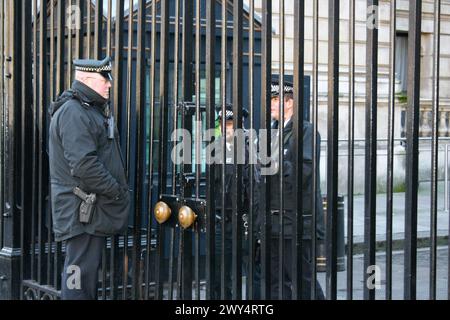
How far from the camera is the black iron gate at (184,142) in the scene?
3387 millimetres

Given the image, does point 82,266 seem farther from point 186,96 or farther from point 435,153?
point 435,153

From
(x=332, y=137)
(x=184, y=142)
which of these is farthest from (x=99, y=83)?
(x=332, y=137)

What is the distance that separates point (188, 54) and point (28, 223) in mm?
2068

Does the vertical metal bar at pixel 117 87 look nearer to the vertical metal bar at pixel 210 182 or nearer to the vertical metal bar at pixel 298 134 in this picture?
the vertical metal bar at pixel 210 182

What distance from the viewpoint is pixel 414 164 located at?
3250 millimetres

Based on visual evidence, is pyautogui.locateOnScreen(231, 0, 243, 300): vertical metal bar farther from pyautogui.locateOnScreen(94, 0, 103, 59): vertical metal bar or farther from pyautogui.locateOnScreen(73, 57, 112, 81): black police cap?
pyautogui.locateOnScreen(94, 0, 103, 59): vertical metal bar

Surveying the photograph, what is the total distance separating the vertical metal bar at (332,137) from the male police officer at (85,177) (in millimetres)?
1552

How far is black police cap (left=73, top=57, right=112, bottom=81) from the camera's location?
4.71 metres

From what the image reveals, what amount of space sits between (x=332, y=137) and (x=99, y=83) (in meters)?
1.78

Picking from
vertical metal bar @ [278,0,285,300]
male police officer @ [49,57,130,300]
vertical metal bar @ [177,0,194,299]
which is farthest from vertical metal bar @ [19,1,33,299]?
vertical metal bar @ [278,0,285,300]

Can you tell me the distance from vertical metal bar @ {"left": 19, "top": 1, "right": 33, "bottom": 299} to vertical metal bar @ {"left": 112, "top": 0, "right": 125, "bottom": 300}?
1069 millimetres

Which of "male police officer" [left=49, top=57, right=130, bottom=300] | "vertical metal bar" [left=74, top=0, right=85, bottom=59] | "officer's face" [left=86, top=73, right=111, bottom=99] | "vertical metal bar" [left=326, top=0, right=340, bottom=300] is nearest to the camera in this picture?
"vertical metal bar" [left=326, top=0, right=340, bottom=300]
